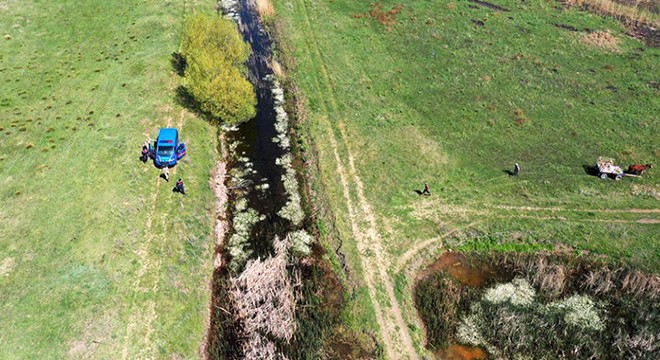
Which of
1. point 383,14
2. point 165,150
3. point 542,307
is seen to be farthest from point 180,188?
point 383,14

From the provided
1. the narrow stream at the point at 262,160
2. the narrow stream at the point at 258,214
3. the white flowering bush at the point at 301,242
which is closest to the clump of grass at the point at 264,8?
the narrow stream at the point at 262,160

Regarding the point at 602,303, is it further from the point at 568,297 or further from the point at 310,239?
the point at 310,239

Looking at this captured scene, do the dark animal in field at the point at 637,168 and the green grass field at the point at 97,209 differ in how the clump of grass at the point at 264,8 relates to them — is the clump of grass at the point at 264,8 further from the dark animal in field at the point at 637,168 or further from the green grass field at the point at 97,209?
the dark animal in field at the point at 637,168

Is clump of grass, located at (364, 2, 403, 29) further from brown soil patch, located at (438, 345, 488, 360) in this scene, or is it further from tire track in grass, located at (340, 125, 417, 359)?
brown soil patch, located at (438, 345, 488, 360)

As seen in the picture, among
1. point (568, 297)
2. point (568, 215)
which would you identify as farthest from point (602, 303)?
point (568, 215)

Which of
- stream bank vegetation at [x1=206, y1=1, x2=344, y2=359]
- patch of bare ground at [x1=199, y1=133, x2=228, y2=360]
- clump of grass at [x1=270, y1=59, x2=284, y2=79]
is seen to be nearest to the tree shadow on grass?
patch of bare ground at [x1=199, y1=133, x2=228, y2=360]

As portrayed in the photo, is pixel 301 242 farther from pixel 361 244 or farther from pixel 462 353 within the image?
pixel 462 353
